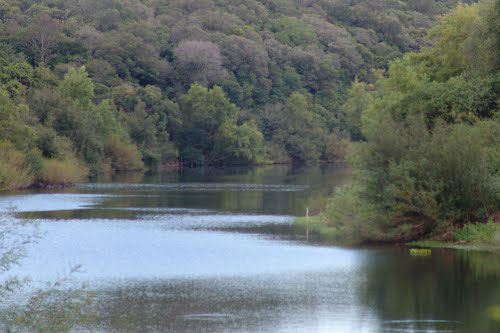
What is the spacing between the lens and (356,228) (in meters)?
38.0

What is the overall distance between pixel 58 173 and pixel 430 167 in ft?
143

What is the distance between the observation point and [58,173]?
73375 mm

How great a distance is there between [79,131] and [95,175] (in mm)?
5752

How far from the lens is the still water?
23406 mm

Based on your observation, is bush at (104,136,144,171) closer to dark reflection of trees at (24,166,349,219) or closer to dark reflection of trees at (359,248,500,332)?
dark reflection of trees at (24,166,349,219)

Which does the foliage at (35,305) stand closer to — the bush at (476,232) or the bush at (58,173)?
the bush at (476,232)

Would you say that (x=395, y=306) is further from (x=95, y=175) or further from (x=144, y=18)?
(x=144, y=18)

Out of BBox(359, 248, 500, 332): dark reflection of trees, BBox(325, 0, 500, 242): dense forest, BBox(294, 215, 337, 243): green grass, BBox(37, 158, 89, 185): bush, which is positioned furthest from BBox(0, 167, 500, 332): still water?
BBox(37, 158, 89, 185): bush

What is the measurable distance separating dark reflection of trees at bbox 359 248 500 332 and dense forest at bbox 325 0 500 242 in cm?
183

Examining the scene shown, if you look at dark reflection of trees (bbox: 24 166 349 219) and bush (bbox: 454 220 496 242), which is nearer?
bush (bbox: 454 220 496 242)

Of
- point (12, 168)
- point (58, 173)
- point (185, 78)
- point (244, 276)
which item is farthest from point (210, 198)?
point (185, 78)

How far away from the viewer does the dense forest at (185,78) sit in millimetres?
87188

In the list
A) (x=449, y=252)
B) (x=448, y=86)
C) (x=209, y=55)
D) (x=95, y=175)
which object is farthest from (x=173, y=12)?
(x=449, y=252)

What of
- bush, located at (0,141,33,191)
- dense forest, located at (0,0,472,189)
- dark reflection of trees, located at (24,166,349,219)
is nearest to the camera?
dark reflection of trees, located at (24,166,349,219)
